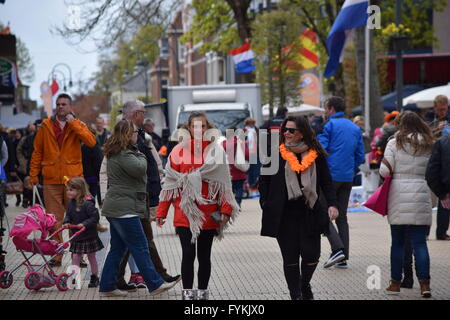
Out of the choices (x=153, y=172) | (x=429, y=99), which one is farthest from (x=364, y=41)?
(x=153, y=172)

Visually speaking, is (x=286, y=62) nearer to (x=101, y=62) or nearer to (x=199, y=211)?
(x=199, y=211)

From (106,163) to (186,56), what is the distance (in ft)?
303

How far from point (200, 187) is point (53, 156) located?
3486 millimetres

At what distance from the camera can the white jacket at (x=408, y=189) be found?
8898 mm

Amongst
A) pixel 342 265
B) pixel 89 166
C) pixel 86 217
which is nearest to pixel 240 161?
pixel 89 166

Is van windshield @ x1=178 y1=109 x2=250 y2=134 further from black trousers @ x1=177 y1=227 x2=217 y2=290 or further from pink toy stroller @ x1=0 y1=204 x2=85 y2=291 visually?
black trousers @ x1=177 y1=227 x2=217 y2=290

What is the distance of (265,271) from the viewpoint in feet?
35.2

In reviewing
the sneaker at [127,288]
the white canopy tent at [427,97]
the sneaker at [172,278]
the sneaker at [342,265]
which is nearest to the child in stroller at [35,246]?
the sneaker at [127,288]

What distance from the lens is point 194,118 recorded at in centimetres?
816

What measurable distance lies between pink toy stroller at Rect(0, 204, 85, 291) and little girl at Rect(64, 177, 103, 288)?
182 mm

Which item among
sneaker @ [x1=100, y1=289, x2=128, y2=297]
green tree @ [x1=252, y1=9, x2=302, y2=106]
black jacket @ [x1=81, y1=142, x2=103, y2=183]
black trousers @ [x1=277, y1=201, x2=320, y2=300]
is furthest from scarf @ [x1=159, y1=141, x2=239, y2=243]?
green tree @ [x1=252, y1=9, x2=302, y2=106]

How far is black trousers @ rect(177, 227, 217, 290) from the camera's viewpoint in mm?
8102

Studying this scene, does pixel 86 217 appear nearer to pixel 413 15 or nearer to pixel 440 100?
pixel 440 100

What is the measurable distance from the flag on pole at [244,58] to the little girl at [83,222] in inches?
955
